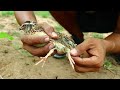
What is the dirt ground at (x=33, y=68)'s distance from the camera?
9.20 ft

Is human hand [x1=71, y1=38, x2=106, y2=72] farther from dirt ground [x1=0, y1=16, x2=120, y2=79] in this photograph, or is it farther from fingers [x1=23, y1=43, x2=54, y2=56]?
dirt ground [x1=0, y1=16, x2=120, y2=79]

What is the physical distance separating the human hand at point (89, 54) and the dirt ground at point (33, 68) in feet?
2.00

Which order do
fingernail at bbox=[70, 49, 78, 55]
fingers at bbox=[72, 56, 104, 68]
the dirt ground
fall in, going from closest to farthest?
fingernail at bbox=[70, 49, 78, 55] → fingers at bbox=[72, 56, 104, 68] → the dirt ground

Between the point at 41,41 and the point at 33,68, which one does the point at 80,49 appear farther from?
the point at 33,68

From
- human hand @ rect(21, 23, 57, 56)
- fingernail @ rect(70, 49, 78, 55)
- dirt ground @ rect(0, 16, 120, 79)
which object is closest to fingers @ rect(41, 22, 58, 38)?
human hand @ rect(21, 23, 57, 56)

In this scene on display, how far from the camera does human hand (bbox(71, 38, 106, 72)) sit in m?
2.13

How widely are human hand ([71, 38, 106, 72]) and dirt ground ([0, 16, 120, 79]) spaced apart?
2.00 feet

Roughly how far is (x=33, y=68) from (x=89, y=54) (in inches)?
32.8

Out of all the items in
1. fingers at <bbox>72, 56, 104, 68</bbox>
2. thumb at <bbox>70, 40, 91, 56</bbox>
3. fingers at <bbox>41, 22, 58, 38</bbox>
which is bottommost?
fingers at <bbox>72, 56, 104, 68</bbox>

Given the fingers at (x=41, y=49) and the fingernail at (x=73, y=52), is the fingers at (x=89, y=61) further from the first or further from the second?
the fingers at (x=41, y=49)

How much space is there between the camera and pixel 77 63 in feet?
7.17

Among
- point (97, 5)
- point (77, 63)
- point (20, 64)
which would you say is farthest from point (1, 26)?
point (97, 5)

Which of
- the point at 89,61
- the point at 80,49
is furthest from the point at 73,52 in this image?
the point at 89,61
